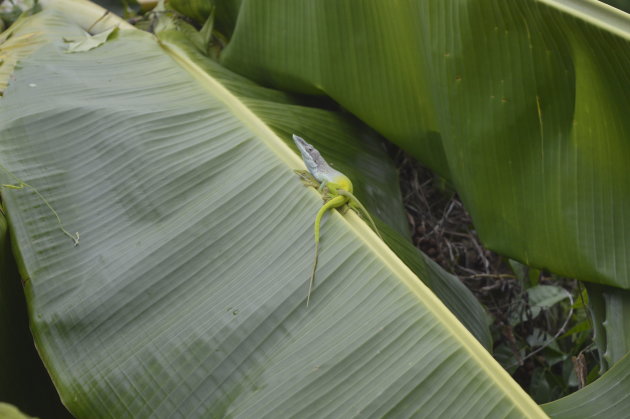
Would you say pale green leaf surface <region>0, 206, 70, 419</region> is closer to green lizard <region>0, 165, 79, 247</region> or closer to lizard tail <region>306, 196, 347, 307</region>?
green lizard <region>0, 165, 79, 247</region>

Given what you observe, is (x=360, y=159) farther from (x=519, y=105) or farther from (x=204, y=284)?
(x=204, y=284)

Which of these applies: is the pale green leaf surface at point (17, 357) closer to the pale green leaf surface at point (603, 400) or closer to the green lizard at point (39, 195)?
the green lizard at point (39, 195)

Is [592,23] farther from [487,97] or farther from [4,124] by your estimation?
[4,124]

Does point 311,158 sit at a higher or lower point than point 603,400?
higher

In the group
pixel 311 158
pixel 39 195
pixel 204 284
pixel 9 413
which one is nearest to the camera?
pixel 9 413

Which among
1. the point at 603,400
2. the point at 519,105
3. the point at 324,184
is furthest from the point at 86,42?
the point at 603,400

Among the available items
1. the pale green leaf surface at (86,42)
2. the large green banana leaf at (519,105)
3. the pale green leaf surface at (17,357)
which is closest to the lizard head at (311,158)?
the large green banana leaf at (519,105)
